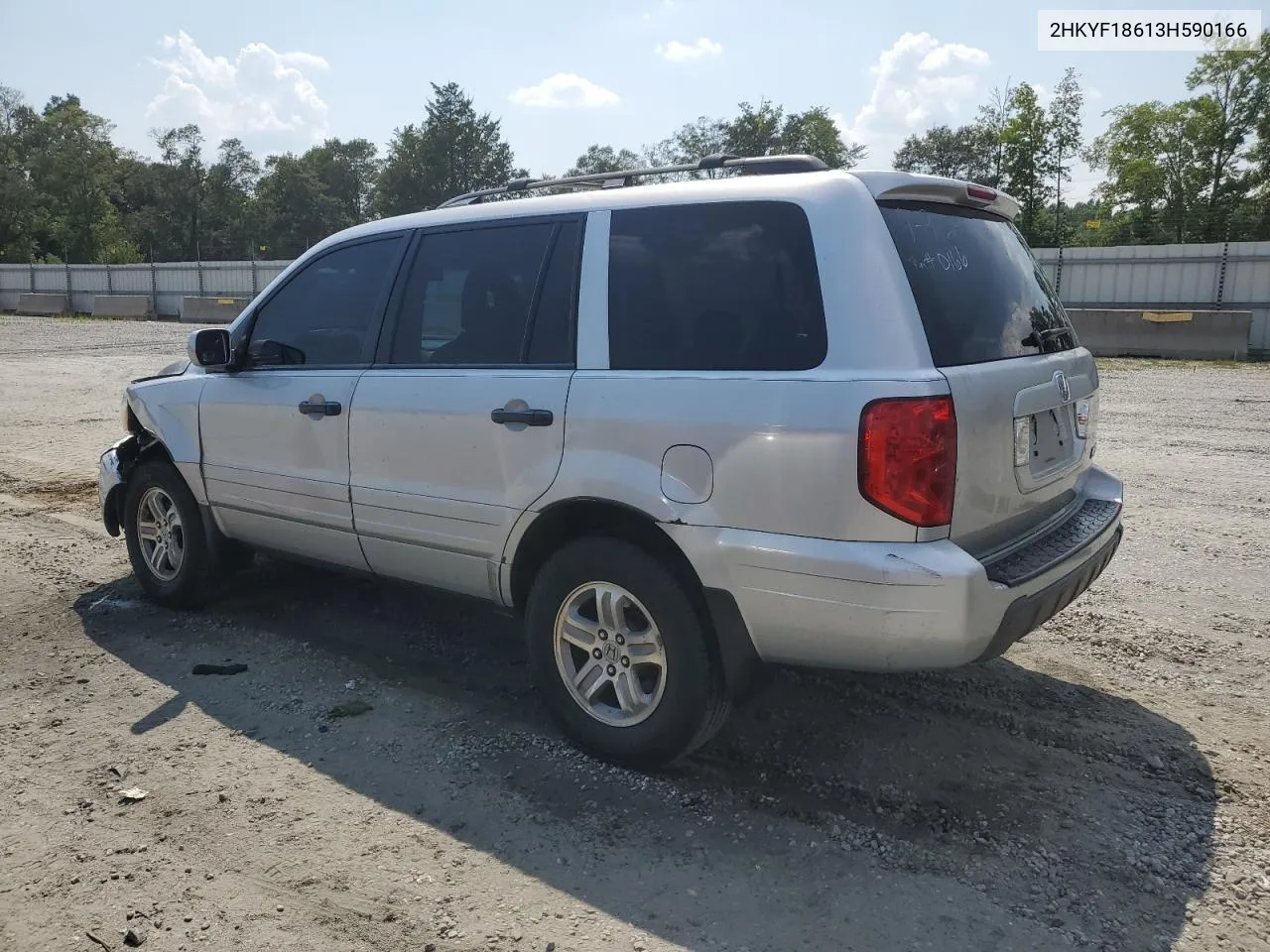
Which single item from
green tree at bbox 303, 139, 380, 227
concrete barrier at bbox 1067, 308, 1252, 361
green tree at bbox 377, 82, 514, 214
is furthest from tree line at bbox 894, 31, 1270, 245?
green tree at bbox 303, 139, 380, 227

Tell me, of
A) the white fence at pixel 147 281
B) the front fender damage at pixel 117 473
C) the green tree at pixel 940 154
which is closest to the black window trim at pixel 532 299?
the front fender damage at pixel 117 473

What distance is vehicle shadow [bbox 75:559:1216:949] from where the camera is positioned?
8.74ft

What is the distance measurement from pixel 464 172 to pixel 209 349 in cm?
8370

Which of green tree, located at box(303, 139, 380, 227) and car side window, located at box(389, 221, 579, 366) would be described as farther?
green tree, located at box(303, 139, 380, 227)

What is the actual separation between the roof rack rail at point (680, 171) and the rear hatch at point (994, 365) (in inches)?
16.7

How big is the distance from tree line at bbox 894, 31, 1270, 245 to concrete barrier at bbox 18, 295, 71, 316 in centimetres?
3721

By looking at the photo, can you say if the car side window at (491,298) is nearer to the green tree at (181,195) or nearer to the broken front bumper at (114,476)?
the broken front bumper at (114,476)

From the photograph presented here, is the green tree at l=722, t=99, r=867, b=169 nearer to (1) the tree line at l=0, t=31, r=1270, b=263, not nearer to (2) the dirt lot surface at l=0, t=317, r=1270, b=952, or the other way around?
(1) the tree line at l=0, t=31, r=1270, b=263

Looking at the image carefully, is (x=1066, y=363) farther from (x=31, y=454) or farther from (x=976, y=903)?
(x=31, y=454)

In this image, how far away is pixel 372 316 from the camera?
4219mm

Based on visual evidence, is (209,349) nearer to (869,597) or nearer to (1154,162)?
(869,597)

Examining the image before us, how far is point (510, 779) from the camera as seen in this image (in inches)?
132

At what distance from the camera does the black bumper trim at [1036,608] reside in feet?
9.48

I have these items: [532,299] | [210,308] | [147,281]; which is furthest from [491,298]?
[147,281]
